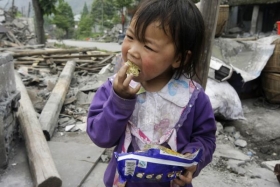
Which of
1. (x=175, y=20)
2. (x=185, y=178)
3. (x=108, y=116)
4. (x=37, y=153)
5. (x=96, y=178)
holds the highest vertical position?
(x=175, y=20)

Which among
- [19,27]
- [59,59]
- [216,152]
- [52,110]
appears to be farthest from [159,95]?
[19,27]

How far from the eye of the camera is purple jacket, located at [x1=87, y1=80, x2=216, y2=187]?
1133mm

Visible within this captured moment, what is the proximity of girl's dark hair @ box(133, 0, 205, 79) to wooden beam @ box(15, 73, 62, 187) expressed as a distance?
1624mm

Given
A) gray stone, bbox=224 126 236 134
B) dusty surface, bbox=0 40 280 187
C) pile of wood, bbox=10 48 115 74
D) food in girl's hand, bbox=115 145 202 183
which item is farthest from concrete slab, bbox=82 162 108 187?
pile of wood, bbox=10 48 115 74

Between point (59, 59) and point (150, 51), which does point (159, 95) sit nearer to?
point (150, 51)

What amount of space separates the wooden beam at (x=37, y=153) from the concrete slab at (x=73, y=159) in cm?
28

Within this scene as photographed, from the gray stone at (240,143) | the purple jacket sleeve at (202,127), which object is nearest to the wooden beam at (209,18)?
the purple jacket sleeve at (202,127)

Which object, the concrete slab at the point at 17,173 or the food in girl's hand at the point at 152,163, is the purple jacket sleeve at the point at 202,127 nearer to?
the food in girl's hand at the point at 152,163

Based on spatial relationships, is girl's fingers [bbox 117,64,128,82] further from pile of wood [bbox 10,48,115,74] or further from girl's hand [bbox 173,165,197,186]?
pile of wood [bbox 10,48,115,74]

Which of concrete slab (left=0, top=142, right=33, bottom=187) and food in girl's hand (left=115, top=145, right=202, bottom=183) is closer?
food in girl's hand (left=115, top=145, right=202, bottom=183)

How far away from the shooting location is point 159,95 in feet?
4.03

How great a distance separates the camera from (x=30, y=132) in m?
3.04

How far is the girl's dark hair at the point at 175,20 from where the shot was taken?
3.61ft

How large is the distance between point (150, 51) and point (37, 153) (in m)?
1.94
